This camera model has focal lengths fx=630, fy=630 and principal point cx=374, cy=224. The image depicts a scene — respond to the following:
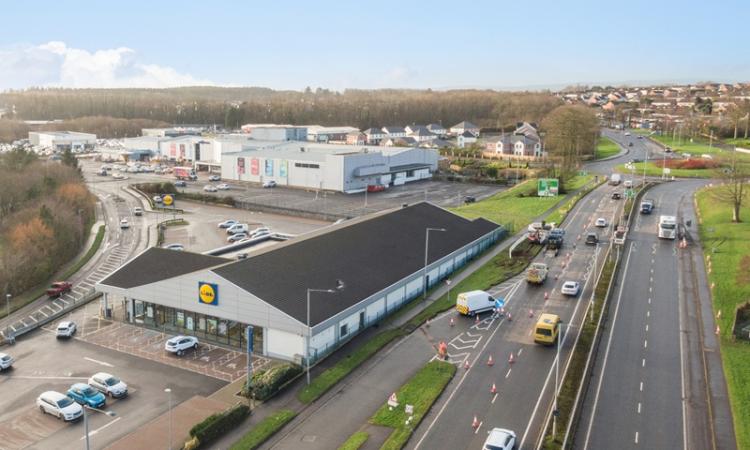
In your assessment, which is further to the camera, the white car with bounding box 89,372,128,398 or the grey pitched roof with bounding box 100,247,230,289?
the grey pitched roof with bounding box 100,247,230,289

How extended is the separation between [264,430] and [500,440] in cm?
989

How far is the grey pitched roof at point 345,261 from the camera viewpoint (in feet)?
117

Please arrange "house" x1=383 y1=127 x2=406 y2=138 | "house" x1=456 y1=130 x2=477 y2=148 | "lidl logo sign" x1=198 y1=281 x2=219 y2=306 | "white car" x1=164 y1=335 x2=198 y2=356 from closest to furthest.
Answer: "white car" x1=164 y1=335 x2=198 y2=356 < "lidl logo sign" x1=198 y1=281 x2=219 y2=306 < "house" x1=456 y1=130 x2=477 y2=148 < "house" x1=383 y1=127 x2=406 y2=138

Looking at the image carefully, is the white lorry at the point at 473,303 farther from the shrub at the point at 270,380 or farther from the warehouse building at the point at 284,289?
the shrub at the point at 270,380

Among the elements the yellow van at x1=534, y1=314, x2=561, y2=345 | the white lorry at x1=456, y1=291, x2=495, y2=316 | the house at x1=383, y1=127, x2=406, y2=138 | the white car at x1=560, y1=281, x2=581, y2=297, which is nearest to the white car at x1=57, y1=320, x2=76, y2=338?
the white lorry at x1=456, y1=291, x2=495, y2=316

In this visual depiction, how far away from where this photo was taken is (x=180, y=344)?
35.4 metres

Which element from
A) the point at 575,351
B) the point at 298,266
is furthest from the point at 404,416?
the point at 298,266

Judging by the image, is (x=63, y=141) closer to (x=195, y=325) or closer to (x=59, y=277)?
(x=59, y=277)

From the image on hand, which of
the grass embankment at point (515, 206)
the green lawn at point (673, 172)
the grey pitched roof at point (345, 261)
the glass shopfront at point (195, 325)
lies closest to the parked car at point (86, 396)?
the glass shopfront at point (195, 325)

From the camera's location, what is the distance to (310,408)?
95.1ft

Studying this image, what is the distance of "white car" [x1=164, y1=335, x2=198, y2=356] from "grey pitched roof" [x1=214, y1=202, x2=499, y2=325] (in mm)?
4261

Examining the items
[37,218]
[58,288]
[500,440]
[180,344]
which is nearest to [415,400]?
[500,440]

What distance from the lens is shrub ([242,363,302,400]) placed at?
2977cm

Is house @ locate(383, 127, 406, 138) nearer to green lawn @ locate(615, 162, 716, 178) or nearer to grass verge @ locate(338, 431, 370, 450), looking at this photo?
green lawn @ locate(615, 162, 716, 178)
